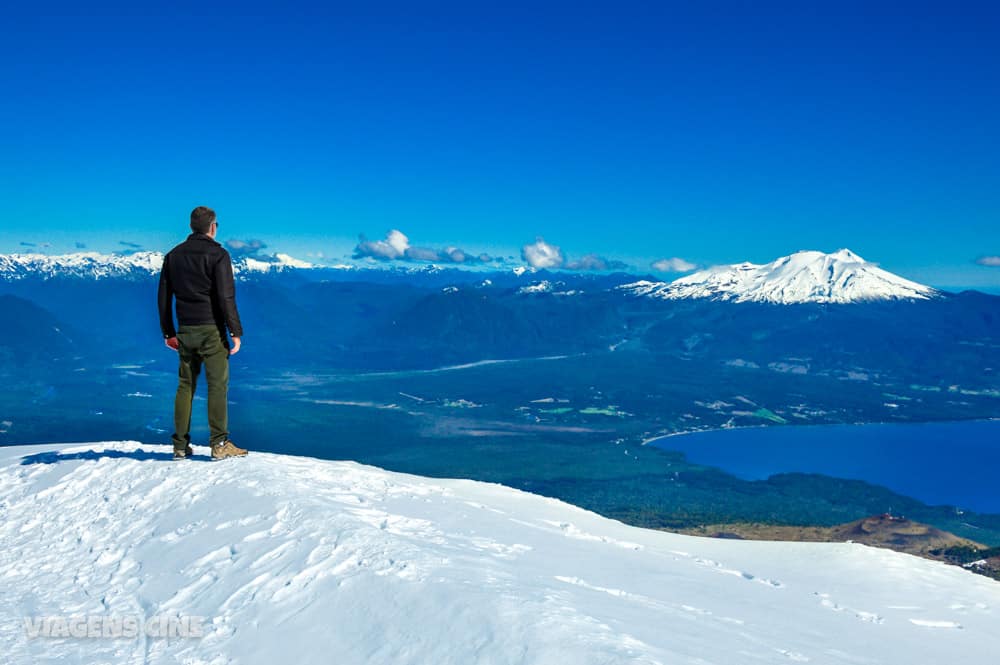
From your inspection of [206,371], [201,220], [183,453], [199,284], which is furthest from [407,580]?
[201,220]

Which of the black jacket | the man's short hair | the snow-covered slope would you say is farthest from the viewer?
the man's short hair

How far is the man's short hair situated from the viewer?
10141 mm

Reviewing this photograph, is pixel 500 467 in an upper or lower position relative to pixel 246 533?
lower

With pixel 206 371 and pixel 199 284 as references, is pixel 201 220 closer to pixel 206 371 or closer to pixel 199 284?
pixel 199 284

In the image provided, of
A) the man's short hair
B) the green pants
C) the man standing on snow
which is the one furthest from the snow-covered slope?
the man's short hair

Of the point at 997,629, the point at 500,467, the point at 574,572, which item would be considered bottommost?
the point at 500,467

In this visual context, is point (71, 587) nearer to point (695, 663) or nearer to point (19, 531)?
point (19, 531)

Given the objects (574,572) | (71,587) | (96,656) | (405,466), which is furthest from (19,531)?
(405,466)

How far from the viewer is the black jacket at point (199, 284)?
32.7ft

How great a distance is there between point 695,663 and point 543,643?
108 cm

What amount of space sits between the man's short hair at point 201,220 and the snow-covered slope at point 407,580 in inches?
138

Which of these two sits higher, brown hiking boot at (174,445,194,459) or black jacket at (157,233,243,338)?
black jacket at (157,233,243,338)

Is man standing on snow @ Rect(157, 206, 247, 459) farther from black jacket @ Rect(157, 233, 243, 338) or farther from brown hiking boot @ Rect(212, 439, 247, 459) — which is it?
brown hiking boot @ Rect(212, 439, 247, 459)

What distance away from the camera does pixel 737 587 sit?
26.4ft
